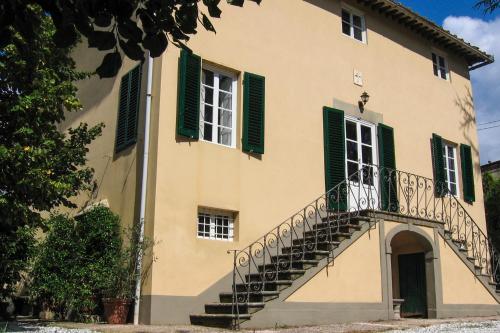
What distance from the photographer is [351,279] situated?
10.1m

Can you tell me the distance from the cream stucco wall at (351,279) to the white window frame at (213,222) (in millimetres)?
1876

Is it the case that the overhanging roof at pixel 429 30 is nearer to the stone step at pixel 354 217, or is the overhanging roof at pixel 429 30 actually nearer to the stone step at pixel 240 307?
the stone step at pixel 354 217

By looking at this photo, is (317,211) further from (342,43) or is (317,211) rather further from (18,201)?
(18,201)

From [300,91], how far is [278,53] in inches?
36.7

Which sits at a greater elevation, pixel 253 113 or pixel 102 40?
pixel 253 113

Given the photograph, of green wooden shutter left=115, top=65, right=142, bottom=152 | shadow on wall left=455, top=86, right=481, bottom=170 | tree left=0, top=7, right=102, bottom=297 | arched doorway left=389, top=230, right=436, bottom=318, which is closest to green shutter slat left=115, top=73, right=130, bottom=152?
green wooden shutter left=115, top=65, right=142, bottom=152

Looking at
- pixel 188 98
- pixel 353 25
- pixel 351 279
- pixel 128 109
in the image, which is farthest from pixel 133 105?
pixel 353 25

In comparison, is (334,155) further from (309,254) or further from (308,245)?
(309,254)

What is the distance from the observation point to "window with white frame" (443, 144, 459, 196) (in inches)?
607

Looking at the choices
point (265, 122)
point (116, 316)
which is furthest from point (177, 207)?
point (265, 122)

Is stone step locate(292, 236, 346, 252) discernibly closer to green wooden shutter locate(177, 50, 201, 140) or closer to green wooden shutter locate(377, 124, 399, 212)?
green wooden shutter locate(177, 50, 201, 140)

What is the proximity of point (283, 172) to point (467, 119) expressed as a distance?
7.87 metres

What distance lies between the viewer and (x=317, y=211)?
11758 millimetres

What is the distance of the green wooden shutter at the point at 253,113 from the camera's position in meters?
10.9
